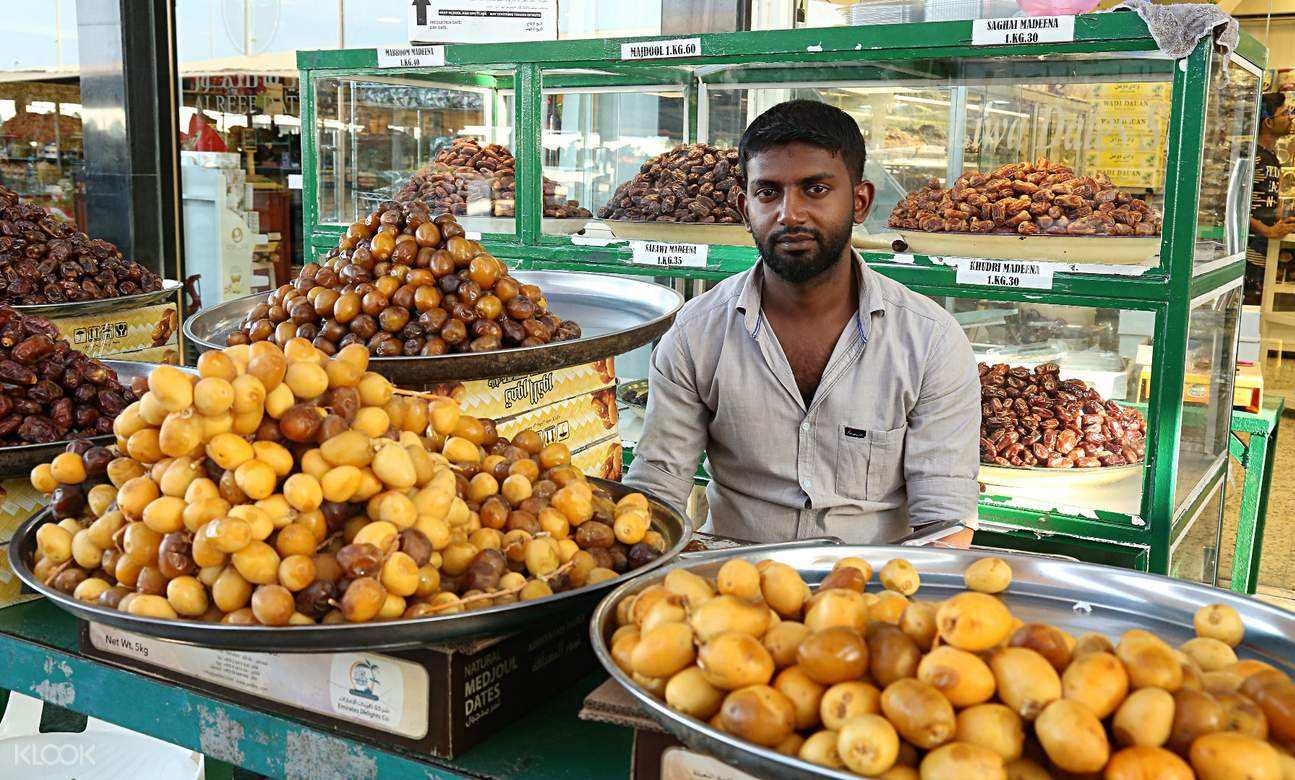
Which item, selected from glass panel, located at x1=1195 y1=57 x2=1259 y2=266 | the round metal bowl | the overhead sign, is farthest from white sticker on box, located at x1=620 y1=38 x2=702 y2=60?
the round metal bowl

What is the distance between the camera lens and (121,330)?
11.4ft

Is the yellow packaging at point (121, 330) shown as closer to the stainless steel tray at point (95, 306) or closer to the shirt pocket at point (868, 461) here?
the stainless steel tray at point (95, 306)

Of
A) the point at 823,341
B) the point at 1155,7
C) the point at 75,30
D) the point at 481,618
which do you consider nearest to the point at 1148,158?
the point at 1155,7

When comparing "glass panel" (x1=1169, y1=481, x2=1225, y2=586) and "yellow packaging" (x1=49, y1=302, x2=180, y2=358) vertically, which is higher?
"yellow packaging" (x1=49, y1=302, x2=180, y2=358)

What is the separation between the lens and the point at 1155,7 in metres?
2.73

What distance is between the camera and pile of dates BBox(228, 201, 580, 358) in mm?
1937

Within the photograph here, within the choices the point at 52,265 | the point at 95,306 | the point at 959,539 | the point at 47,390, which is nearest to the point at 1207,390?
the point at 959,539

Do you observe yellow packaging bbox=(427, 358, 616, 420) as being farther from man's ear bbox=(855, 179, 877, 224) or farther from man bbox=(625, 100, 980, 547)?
man's ear bbox=(855, 179, 877, 224)

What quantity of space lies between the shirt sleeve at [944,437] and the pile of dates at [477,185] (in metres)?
1.86

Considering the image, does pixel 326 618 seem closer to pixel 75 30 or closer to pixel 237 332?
pixel 237 332

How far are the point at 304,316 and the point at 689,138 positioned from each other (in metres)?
2.26

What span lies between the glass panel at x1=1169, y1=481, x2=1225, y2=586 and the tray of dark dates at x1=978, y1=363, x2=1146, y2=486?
259mm

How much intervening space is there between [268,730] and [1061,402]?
2394 millimetres

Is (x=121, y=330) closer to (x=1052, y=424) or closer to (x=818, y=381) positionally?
(x=818, y=381)
